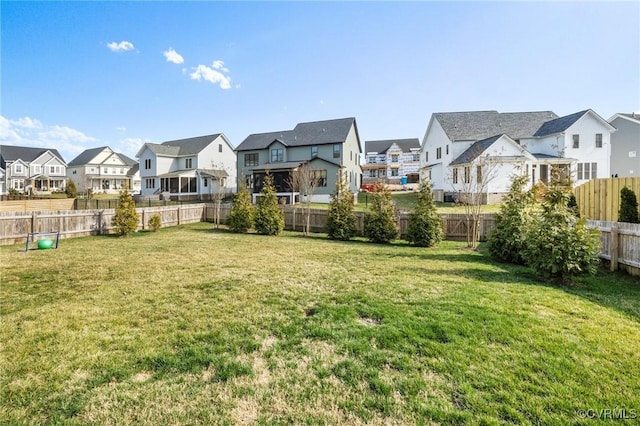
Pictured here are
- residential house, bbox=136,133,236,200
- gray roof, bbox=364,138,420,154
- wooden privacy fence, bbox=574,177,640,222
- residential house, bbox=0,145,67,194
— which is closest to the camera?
wooden privacy fence, bbox=574,177,640,222

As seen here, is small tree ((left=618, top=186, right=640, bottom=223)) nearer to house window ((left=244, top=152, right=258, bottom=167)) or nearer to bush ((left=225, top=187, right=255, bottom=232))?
bush ((left=225, top=187, right=255, bottom=232))

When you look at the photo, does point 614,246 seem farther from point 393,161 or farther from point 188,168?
point 393,161

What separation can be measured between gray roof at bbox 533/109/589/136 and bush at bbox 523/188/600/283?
87.4 feet

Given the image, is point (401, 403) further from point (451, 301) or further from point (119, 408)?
point (451, 301)

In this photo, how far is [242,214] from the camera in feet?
55.4

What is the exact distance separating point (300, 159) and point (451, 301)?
28838 millimetres

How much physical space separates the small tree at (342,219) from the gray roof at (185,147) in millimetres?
27863

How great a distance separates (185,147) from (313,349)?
41.1m

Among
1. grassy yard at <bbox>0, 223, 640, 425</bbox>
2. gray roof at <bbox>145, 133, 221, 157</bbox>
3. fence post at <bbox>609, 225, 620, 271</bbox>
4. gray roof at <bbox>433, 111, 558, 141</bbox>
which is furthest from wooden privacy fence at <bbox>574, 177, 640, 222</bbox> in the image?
gray roof at <bbox>145, 133, 221, 157</bbox>

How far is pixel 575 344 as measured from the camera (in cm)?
393

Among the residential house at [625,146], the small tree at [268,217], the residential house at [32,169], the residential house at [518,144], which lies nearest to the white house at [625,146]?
the residential house at [625,146]

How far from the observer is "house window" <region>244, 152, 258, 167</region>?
35406 mm

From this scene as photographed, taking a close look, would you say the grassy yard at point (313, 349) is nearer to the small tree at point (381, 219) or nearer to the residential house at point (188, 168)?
the small tree at point (381, 219)

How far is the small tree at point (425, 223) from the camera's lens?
12.8 m
